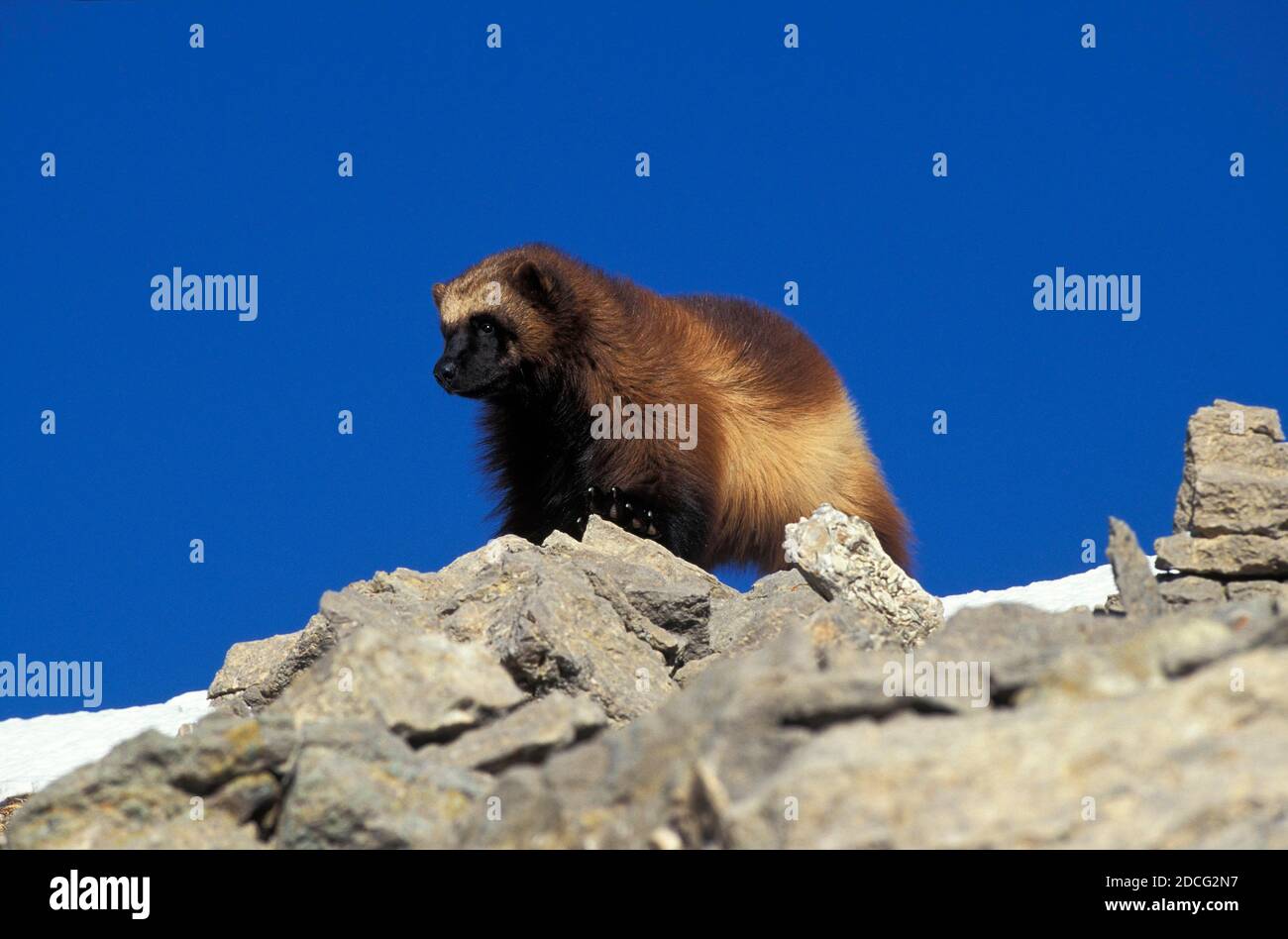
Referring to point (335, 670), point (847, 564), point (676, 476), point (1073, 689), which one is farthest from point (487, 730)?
point (676, 476)

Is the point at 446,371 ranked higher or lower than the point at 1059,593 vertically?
higher

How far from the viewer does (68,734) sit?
1135 centimetres

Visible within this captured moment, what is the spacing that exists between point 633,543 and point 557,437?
1.81 metres

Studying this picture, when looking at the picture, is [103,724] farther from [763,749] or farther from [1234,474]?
[763,749]

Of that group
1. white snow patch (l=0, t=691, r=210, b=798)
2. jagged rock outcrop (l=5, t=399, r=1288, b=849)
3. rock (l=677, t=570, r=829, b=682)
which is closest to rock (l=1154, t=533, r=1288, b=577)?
jagged rock outcrop (l=5, t=399, r=1288, b=849)

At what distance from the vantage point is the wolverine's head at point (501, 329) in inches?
366

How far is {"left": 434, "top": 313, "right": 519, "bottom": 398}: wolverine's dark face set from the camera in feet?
30.5

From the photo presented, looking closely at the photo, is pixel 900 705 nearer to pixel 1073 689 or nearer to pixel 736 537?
pixel 1073 689

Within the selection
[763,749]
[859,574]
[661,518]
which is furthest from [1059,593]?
[763,749]

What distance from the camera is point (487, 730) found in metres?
4.08

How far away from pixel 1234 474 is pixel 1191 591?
2.09 ft
